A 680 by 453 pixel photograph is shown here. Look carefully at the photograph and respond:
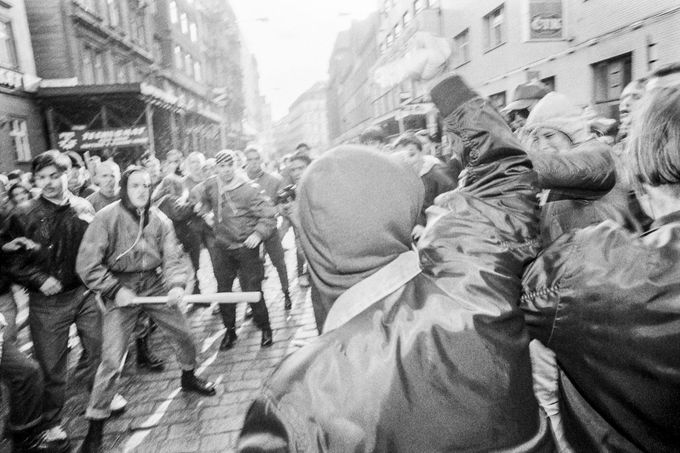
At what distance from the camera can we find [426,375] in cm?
99

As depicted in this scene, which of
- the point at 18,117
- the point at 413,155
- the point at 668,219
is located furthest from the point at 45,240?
the point at 18,117

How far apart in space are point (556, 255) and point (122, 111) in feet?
77.1

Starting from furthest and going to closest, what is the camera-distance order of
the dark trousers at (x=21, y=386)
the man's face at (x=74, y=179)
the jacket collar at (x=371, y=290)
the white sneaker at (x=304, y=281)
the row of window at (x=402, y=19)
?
the row of window at (x=402, y=19) → the white sneaker at (x=304, y=281) → the man's face at (x=74, y=179) → the dark trousers at (x=21, y=386) → the jacket collar at (x=371, y=290)

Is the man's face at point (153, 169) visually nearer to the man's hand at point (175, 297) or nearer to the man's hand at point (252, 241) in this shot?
the man's hand at point (252, 241)

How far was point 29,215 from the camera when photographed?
3594 millimetres

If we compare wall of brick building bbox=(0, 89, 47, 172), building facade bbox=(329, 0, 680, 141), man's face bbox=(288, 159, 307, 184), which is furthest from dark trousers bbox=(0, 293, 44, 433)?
wall of brick building bbox=(0, 89, 47, 172)

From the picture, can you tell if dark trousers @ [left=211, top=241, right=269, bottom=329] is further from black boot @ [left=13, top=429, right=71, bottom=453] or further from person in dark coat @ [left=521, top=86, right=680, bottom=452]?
person in dark coat @ [left=521, top=86, right=680, bottom=452]

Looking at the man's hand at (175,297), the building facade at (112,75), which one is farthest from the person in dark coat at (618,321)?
the building facade at (112,75)

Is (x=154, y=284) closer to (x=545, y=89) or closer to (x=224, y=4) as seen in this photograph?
(x=545, y=89)

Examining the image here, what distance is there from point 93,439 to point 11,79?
56.1 ft

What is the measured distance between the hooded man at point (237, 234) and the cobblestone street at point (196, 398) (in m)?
0.35

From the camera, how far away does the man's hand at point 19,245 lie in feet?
11.5

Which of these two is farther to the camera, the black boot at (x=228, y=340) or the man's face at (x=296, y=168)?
the man's face at (x=296, y=168)

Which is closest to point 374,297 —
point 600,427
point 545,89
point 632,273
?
point 632,273
